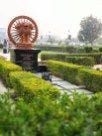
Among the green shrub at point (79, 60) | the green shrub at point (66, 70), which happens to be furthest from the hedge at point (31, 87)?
the green shrub at point (79, 60)

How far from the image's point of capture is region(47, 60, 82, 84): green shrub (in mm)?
17372

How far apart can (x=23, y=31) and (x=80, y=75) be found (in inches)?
372

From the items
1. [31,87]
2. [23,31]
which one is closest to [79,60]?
[23,31]

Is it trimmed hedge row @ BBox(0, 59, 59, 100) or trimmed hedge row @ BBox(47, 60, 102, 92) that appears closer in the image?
trimmed hedge row @ BBox(0, 59, 59, 100)

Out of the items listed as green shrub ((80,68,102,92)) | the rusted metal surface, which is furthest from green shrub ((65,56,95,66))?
green shrub ((80,68,102,92))

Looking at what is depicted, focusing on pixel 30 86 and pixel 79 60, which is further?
pixel 79 60

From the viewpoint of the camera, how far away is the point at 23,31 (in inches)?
995

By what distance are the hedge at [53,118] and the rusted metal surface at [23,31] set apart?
1922 cm

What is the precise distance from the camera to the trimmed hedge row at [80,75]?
1456 centimetres

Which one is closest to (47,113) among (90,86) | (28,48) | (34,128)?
(34,128)

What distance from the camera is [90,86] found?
599 inches

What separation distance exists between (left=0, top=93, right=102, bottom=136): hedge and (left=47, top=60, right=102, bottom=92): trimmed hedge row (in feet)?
28.6

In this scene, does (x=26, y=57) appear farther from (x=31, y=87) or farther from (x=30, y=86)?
(x=31, y=87)

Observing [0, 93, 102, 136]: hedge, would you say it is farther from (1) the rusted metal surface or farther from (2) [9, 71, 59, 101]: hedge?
(1) the rusted metal surface
